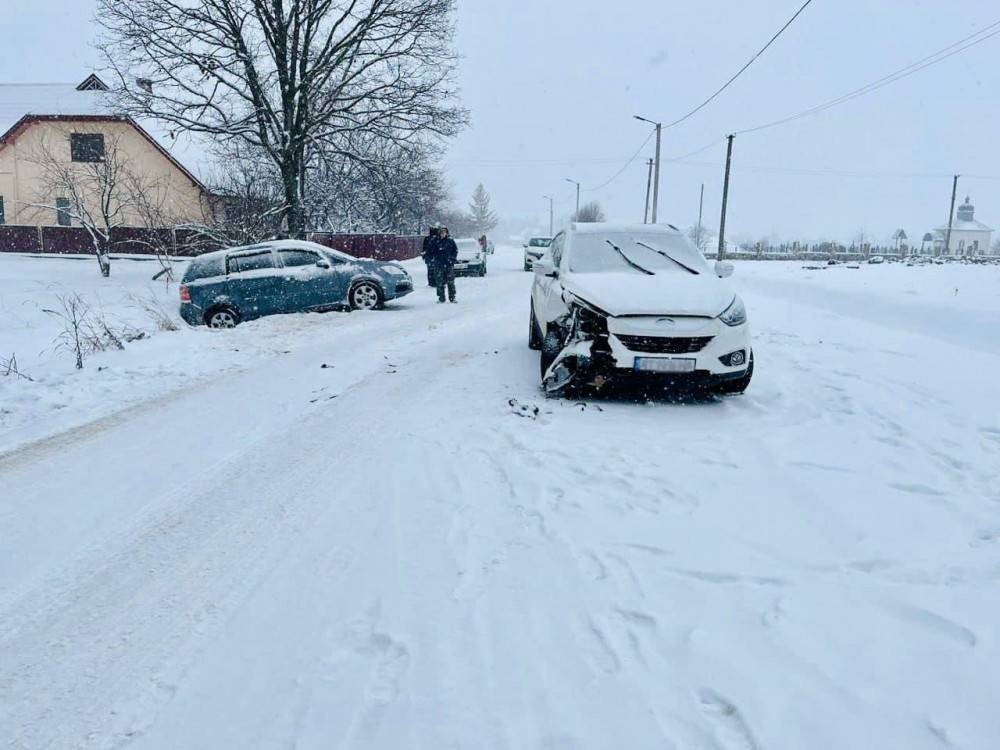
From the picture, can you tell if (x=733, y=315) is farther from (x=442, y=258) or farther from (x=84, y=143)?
(x=84, y=143)

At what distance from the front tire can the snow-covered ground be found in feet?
17.4

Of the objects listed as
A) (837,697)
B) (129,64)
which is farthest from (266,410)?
(129,64)

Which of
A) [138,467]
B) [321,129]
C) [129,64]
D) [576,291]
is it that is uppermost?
[129,64]

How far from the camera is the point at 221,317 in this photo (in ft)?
38.3

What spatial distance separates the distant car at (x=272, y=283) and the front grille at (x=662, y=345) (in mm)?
8564

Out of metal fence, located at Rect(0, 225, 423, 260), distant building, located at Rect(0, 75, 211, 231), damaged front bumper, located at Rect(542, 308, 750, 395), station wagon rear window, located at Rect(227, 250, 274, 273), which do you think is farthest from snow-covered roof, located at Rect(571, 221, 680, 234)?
distant building, located at Rect(0, 75, 211, 231)

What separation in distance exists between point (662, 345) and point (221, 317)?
9033 mm

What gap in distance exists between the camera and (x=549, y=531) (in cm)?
331

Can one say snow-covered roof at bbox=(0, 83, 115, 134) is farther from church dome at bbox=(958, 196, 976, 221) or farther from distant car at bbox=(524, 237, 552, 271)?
church dome at bbox=(958, 196, 976, 221)

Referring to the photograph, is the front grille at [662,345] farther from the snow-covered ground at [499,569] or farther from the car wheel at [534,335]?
the car wheel at [534,335]

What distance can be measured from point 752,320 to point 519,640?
10373 millimetres

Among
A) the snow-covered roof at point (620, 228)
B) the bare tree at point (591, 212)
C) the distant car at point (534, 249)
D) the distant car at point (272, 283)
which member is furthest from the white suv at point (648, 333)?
the bare tree at point (591, 212)

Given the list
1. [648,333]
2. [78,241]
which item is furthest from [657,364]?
[78,241]

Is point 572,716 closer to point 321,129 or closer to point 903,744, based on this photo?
point 903,744
